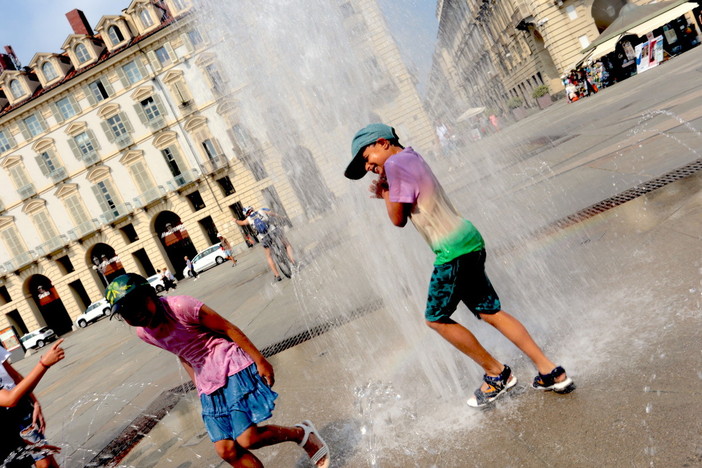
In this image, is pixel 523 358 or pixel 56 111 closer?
pixel 523 358

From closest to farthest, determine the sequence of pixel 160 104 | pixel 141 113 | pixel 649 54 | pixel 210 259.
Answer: pixel 649 54 < pixel 210 259 < pixel 160 104 < pixel 141 113

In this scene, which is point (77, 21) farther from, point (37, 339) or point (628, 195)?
point (628, 195)

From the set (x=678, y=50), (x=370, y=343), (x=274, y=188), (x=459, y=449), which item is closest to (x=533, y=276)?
(x=370, y=343)

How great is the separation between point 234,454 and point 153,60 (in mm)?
38879

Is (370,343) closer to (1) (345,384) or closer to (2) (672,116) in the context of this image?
(1) (345,384)

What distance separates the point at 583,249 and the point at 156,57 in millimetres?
38008

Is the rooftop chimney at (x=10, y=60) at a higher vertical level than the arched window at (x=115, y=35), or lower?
higher

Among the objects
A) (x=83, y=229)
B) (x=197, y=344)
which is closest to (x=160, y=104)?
(x=83, y=229)

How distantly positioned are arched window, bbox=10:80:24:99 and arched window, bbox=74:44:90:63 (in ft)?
17.3

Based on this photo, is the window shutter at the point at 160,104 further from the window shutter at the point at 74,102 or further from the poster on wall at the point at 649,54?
the poster on wall at the point at 649,54

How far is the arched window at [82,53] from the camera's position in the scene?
37.4m

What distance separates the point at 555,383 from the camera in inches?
95.6

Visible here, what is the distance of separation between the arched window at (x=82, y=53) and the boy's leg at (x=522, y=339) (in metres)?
42.7

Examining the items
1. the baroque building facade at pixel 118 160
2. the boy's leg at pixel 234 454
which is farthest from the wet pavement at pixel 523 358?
the baroque building facade at pixel 118 160
